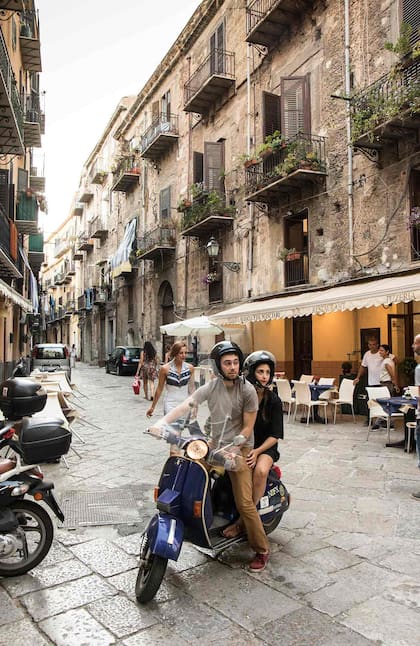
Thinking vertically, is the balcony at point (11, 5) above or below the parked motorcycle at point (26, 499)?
above

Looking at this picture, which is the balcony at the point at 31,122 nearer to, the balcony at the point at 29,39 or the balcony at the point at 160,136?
the balcony at the point at 29,39

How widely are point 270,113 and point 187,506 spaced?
13250 millimetres

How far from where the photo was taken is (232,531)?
3480 millimetres

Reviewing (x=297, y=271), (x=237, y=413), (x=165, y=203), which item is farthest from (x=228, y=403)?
(x=165, y=203)

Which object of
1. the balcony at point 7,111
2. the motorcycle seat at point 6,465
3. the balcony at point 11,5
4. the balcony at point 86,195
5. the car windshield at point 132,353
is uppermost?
the balcony at point 86,195

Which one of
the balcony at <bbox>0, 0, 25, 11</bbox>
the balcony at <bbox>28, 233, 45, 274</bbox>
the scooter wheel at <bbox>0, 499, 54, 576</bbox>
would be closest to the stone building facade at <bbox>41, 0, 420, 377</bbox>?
the balcony at <bbox>0, 0, 25, 11</bbox>

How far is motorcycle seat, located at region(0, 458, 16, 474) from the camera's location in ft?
11.3

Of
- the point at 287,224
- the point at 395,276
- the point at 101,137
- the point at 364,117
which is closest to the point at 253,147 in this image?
the point at 287,224

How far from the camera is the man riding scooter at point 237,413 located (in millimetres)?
3373

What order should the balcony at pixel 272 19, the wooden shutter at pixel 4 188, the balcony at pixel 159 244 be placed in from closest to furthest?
the balcony at pixel 272 19 → the wooden shutter at pixel 4 188 → the balcony at pixel 159 244

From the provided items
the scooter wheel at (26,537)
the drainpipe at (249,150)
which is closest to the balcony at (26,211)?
the drainpipe at (249,150)

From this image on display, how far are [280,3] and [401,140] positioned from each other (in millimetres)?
5470

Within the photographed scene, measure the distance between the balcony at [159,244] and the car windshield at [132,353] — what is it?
159 inches

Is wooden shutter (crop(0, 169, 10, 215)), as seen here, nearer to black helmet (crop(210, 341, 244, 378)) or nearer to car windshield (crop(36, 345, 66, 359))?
car windshield (crop(36, 345, 66, 359))
